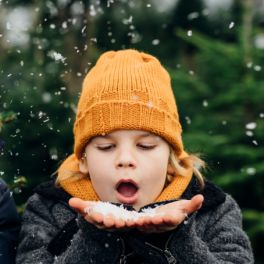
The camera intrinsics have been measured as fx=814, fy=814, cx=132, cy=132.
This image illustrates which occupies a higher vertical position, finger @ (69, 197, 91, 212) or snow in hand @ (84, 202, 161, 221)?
finger @ (69, 197, 91, 212)

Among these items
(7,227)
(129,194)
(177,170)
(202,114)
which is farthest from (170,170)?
(202,114)

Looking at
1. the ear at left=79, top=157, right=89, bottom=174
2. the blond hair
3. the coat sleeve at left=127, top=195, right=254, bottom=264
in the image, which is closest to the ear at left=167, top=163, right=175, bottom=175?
the blond hair

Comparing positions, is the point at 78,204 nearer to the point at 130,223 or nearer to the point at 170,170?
the point at 130,223

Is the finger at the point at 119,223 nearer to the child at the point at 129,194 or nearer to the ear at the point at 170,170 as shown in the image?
the child at the point at 129,194

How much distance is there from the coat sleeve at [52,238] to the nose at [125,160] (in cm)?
24

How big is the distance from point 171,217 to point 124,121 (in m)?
0.52

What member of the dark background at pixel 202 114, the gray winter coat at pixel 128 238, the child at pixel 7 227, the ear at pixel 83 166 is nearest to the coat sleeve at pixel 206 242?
the gray winter coat at pixel 128 238

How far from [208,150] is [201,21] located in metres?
7.04

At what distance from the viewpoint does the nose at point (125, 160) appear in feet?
9.39

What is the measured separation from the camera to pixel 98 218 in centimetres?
262

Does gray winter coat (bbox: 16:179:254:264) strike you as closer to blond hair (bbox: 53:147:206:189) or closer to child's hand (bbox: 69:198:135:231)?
blond hair (bbox: 53:147:206:189)

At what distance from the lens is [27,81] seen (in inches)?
326

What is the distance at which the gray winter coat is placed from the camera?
280cm

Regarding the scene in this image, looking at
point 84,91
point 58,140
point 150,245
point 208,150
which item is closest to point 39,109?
point 58,140
